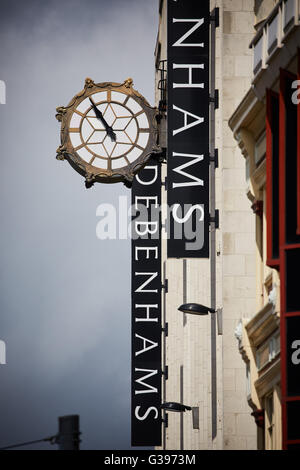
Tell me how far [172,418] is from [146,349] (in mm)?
15180

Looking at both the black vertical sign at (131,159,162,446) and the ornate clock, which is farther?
the black vertical sign at (131,159,162,446)

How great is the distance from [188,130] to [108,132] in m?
4.04

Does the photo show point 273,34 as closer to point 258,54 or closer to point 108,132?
point 258,54

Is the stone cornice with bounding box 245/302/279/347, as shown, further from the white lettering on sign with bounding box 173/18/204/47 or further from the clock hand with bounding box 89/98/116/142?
the clock hand with bounding box 89/98/116/142

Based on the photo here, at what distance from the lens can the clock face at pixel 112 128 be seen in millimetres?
41062

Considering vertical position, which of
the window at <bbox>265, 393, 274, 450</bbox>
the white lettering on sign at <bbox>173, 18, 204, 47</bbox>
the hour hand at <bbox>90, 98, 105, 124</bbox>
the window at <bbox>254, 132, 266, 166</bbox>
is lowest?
the window at <bbox>265, 393, 274, 450</bbox>

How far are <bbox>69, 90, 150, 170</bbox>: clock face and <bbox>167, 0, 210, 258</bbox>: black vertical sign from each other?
12.2ft

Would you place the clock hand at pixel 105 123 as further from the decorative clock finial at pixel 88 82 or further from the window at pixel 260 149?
the window at pixel 260 149

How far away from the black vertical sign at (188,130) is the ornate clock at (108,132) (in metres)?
3.49

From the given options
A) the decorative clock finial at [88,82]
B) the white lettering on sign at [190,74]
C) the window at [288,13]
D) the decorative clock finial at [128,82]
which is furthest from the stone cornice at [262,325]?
the decorative clock finial at [88,82]

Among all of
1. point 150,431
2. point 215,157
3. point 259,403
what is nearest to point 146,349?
point 150,431

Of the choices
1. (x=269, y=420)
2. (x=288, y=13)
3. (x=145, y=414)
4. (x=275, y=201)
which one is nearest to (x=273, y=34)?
(x=288, y=13)

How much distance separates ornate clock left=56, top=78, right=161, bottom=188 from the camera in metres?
40.9

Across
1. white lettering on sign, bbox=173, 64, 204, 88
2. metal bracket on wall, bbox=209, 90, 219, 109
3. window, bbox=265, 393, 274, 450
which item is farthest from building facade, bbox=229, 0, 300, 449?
metal bracket on wall, bbox=209, 90, 219, 109
